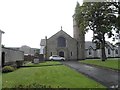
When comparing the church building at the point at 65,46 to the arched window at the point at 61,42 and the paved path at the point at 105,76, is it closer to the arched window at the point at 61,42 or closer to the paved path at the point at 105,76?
the arched window at the point at 61,42

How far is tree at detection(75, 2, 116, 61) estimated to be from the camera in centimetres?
4350

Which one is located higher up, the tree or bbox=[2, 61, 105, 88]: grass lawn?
the tree

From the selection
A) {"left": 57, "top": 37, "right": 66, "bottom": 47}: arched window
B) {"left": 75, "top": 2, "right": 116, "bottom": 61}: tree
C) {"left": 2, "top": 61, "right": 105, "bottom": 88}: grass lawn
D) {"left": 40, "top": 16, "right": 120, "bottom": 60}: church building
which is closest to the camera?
{"left": 2, "top": 61, "right": 105, "bottom": 88}: grass lawn

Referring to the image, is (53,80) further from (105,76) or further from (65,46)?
(65,46)

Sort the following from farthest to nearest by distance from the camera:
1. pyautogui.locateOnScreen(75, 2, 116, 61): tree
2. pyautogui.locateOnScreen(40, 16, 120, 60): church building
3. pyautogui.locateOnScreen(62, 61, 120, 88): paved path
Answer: pyautogui.locateOnScreen(40, 16, 120, 60): church building, pyautogui.locateOnScreen(75, 2, 116, 61): tree, pyautogui.locateOnScreen(62, 61, 120, 88): paved path

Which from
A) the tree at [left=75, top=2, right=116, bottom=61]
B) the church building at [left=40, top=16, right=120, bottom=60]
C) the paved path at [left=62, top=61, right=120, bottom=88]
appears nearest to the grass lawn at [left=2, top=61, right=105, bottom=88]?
Answer: the paved path at [left=62, top=61, right=120, bottom=88]

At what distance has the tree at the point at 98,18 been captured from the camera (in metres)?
43.5

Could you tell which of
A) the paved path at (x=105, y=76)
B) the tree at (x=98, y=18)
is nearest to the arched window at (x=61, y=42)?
the tree at (x=98, y=18)

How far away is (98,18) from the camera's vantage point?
150 feet

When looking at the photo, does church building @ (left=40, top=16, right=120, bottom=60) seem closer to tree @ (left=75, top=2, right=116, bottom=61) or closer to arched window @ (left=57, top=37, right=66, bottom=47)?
arched window @ (left=57, top=37, right=66, bottom=47)

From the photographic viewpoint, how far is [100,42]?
2067 inches

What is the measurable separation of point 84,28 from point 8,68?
24216 millimetres

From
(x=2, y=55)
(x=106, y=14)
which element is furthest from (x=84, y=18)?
(x=2, y=55)

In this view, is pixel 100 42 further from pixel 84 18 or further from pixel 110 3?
pixel 110 3
